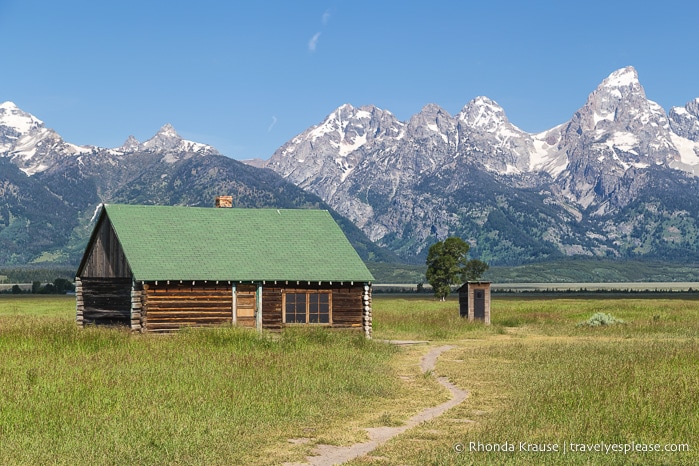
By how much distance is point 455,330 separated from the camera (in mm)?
45531

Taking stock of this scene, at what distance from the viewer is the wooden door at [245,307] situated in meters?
38.6

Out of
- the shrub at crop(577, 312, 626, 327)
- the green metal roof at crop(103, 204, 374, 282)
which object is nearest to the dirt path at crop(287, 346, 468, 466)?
the green metal roof at crop(103, 204, 374, 282)

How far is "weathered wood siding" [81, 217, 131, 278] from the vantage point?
3938 centimetres

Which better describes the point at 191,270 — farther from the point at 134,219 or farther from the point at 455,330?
the point at 455,330

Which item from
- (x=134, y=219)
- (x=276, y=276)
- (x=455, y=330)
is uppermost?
(x=134, y=219)

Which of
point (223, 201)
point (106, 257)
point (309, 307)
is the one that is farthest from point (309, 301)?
point (106, 257)

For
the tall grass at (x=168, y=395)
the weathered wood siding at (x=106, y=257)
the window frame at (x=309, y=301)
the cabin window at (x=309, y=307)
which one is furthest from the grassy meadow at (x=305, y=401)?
the weathered wood siding at (x=106, y=257)

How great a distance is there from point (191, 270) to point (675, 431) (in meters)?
26.9

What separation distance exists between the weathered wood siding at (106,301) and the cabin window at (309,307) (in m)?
7.67

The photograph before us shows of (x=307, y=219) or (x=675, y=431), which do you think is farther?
(x=307, y=219)

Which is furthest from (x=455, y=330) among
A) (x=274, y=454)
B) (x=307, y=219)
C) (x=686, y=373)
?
(x=274, y=454)

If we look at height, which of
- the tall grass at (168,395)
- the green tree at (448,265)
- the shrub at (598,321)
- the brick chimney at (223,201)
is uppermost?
the brick chimney at (223,201)

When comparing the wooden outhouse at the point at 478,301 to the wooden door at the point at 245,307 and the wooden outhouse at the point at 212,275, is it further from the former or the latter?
the wooden door at the point at 245,307

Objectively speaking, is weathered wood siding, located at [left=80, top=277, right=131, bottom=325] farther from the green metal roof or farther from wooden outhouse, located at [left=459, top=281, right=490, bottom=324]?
wooden outhouse, located at [left=459, top=281, right=490, bottom=324]
